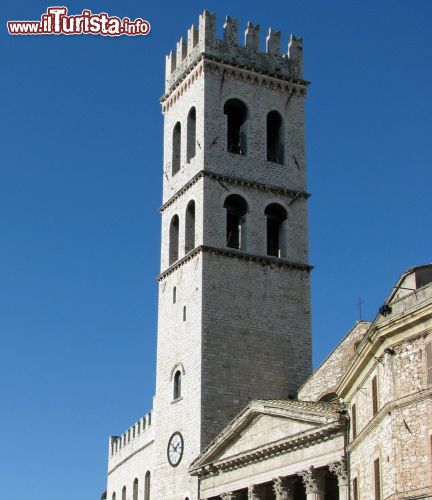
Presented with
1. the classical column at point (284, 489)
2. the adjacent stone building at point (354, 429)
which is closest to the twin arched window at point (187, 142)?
the adjacent stone building at point (354, 429)

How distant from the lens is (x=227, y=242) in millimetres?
50156

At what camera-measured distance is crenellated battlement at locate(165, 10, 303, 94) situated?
5181 centimetres

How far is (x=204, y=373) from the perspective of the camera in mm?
46188

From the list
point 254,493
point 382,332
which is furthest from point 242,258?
point 382,332

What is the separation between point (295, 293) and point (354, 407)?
14961 mm

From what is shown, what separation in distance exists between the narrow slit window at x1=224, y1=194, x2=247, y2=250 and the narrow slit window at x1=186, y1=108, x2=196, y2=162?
3.03 meters

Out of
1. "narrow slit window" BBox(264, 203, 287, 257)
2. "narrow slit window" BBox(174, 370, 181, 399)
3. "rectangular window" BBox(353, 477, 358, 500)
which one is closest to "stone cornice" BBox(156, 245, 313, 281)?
"narrow slit window" BBox(264, 203, 287, 257)

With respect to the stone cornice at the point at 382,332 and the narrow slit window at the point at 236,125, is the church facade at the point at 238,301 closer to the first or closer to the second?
the narrow slit window at the point at 236,125

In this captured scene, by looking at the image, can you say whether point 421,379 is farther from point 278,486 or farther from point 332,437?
point 278,486

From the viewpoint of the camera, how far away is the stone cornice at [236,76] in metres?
51.3

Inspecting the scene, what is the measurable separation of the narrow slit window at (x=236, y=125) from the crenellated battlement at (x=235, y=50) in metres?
1.93

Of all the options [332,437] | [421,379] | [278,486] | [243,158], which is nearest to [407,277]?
[421,379]

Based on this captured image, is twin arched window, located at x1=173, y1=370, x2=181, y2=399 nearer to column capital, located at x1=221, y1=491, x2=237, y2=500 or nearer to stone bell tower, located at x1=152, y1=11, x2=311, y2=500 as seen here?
stone bell tower, located at x1=152, y1=11, x2=311, y2=500

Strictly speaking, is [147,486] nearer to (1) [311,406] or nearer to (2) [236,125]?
(2) [236,125]
